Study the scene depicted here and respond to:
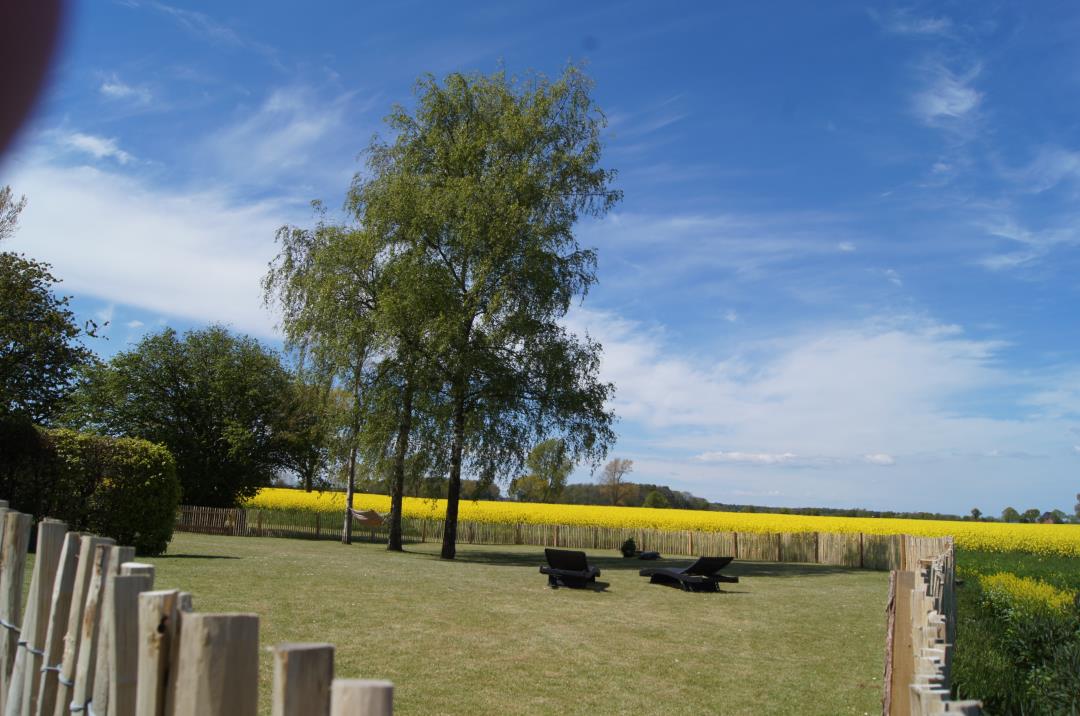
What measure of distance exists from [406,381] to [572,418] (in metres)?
5.84

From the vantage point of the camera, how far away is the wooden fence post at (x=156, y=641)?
2.41 m

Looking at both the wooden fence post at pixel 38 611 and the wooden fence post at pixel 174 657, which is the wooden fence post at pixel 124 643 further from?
A: the wooden fence post at pixel 38 611

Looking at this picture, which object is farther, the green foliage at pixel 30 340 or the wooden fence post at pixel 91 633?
the green foliage at pixel 30 340

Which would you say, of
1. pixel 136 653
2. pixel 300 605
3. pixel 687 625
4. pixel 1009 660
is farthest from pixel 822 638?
pixel 136 653

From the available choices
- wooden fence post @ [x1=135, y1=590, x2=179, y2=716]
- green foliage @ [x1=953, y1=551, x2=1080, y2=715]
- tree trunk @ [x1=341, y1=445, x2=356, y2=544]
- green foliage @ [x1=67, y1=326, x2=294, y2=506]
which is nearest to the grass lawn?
green foliage @ [x1=953, y1=551, x2=1080, y2=715]

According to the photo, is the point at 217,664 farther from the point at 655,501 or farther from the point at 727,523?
the point at 655,501

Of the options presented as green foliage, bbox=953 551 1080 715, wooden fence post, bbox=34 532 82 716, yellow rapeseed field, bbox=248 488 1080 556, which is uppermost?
wooden fence post, bbox=34 532 82 716

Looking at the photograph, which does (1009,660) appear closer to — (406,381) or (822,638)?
(822,638)

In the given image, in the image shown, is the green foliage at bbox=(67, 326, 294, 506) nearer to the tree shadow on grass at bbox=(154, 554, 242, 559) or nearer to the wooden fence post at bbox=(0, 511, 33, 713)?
the tree shadow on grass at bbox=(154, 554, 242, 559)

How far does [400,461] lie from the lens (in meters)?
28.8

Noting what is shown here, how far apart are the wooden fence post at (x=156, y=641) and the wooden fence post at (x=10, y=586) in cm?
234

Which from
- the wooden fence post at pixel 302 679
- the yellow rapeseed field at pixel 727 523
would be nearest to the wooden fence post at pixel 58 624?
the wooden fence post at pixel 302 679

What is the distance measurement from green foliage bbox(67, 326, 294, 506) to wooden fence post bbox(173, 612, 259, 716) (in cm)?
4143

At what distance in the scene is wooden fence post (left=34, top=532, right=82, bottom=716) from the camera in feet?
11.7
